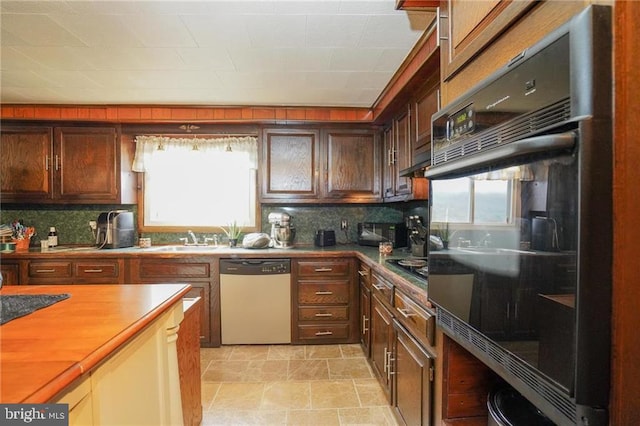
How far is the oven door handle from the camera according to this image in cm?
53

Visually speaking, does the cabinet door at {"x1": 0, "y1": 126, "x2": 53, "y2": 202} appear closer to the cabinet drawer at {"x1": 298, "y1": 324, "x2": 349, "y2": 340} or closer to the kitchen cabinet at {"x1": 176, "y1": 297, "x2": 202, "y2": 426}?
the kitchen cabinet at {"x1": 176, "y1": 297, "x2": 202, "y2": 426}

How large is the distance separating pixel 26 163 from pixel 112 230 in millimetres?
1092

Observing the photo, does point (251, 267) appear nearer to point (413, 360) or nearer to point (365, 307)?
point (365, 307)

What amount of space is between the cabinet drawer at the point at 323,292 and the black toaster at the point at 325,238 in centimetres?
50

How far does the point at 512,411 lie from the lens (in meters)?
0.98

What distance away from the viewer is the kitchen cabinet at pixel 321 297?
2.98 m

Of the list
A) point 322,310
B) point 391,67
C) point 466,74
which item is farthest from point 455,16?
point 322,310

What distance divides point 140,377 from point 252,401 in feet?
4.06

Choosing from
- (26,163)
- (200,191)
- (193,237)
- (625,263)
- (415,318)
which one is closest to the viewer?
(625,263)

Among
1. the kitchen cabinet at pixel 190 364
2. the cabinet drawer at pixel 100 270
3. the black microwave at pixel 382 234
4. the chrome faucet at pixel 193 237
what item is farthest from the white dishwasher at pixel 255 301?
the kitchen cabinet at pixel 190 364

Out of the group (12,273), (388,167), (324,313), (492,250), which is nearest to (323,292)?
(324,313)

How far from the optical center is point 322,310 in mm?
2990

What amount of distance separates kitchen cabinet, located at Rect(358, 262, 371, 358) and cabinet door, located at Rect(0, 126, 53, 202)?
3.21 m

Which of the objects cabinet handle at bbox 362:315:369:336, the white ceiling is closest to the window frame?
the white ceiling
